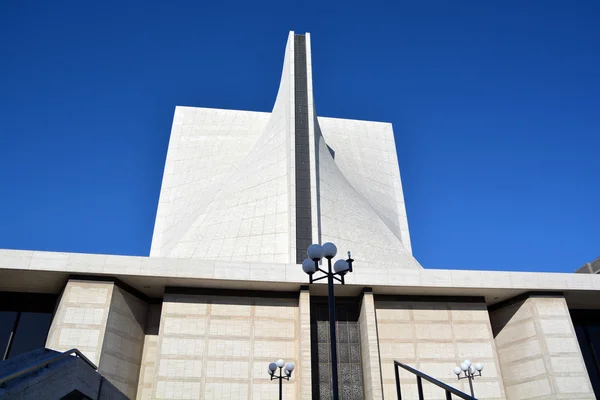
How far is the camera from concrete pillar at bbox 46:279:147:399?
15.7 m

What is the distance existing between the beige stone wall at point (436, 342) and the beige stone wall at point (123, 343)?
29.4 feet

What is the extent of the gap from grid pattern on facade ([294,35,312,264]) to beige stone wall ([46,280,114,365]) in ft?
26.2

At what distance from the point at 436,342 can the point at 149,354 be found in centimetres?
1078

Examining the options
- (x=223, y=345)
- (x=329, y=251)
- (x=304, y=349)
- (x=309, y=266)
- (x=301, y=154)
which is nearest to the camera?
(x=329, y=251)

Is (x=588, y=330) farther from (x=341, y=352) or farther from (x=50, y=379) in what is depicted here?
(x=50, y=379)

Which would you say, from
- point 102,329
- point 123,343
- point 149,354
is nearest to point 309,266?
point 102,329

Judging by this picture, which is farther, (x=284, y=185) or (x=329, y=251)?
(x=284, y=185)

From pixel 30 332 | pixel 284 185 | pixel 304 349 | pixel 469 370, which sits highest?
pixel 284 185

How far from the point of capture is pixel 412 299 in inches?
747

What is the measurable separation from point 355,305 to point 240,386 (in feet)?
17.1

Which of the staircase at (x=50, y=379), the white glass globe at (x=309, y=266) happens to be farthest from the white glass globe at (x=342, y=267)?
the staircase at (x=50, y=379)

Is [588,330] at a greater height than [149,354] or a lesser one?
greater

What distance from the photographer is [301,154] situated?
24719 mm

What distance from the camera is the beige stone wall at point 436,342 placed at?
17547mm
